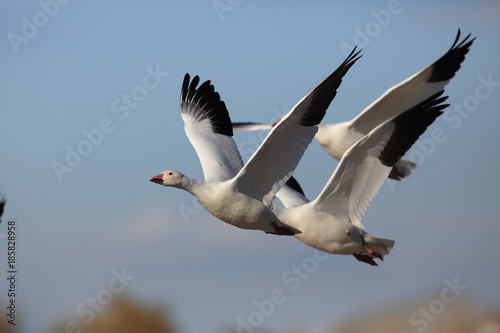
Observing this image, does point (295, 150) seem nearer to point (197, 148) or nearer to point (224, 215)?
point (224, 215)

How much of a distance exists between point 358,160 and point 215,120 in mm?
2961

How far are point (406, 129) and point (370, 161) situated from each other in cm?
55

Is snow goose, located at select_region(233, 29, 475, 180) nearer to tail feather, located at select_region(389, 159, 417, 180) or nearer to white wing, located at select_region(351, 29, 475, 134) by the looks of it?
white wing, located at select_region(351, 29, 475, 134)

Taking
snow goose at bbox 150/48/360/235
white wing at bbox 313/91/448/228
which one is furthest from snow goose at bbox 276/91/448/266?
snow goose at bbox 150/48/360/235

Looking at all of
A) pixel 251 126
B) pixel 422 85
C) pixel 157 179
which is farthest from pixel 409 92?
pixel 157 179

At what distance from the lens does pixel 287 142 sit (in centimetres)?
1166

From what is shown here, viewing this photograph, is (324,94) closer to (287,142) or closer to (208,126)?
(287,142)

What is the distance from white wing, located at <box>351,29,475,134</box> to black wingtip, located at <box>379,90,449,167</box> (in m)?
1.43

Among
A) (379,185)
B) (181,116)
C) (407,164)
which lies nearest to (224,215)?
(379,185)

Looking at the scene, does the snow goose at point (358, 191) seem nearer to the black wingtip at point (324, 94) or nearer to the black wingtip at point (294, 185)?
the black wingtip at point (324, 94)

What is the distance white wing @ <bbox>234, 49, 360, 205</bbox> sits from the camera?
37.4 feet

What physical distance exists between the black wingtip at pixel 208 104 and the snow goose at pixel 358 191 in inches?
88.3

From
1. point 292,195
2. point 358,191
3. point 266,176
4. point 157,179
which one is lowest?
point 157,179

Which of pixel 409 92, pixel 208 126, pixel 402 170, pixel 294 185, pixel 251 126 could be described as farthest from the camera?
pixel 251 126
